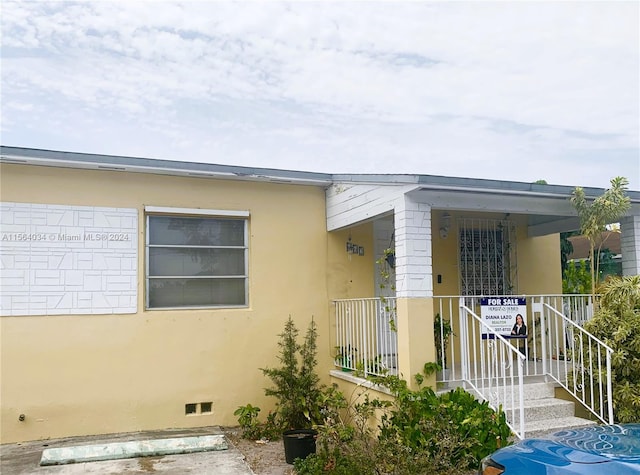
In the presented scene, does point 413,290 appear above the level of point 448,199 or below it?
below

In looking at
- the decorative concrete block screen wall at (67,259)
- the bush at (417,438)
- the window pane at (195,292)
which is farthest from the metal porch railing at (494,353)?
the decorative concrete block screen wall at (67,259)

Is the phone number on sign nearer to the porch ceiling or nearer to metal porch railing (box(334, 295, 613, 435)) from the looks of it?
the porch ceiling

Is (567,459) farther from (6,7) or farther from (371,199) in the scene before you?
(6,7)

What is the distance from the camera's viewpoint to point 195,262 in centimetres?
866

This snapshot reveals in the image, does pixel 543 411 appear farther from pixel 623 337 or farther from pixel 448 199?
pixel 448 199

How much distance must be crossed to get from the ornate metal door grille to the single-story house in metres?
0.59

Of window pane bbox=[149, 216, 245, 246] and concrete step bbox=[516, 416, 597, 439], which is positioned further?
window pane bbox=[149, 216, 245, 246]

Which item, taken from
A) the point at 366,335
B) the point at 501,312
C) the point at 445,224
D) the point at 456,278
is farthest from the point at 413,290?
the point at 456,278

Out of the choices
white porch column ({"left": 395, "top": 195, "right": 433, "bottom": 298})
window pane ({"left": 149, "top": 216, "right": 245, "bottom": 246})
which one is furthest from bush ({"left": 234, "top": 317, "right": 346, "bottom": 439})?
white porch column ({"left": 395, "top": 195, "right": 433, "bottom": 298})

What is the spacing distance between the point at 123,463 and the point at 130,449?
0.35m

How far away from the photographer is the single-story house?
7445 mm

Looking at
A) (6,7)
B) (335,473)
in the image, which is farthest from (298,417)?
(6,7)

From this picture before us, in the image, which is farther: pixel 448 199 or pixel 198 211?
pixel 198 211

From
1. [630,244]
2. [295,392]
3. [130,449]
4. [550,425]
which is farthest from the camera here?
[630,244]
